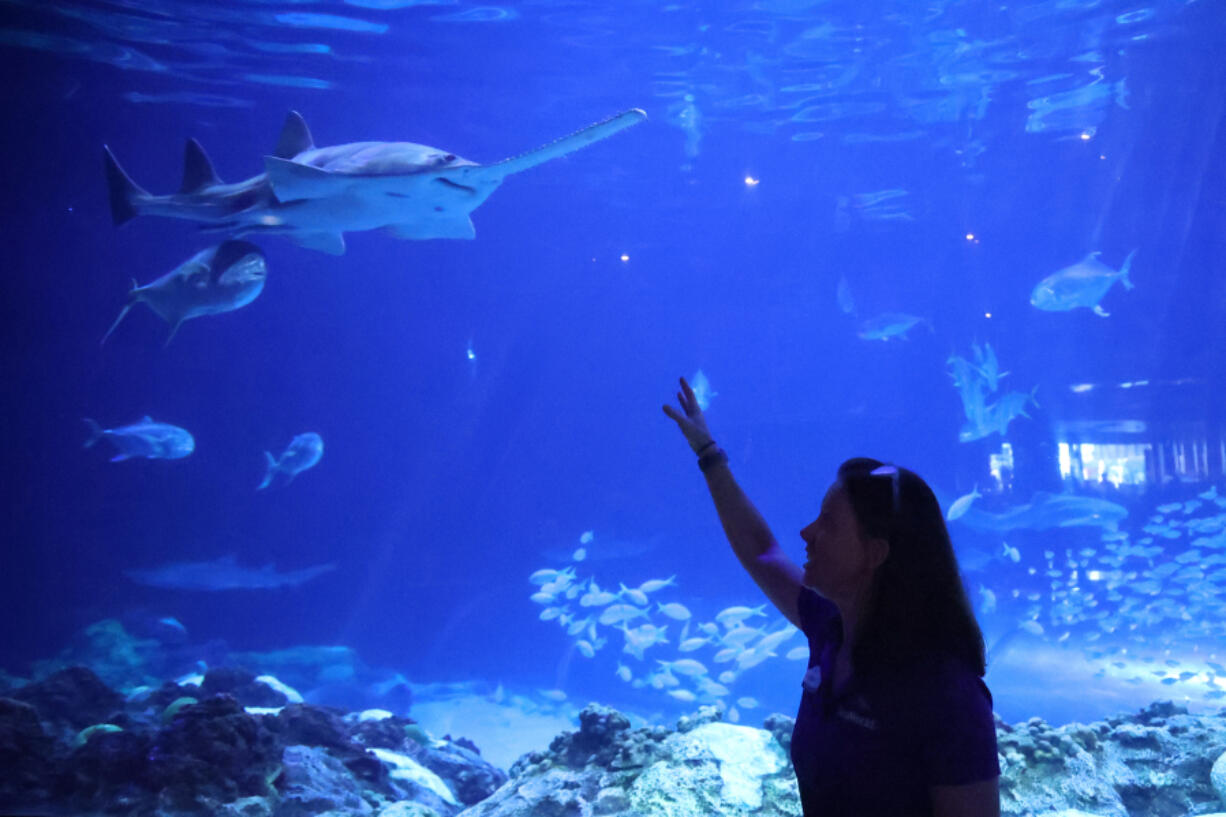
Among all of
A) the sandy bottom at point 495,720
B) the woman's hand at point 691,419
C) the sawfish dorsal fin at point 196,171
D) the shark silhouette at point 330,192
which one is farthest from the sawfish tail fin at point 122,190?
the sandy bottom at point 495,720

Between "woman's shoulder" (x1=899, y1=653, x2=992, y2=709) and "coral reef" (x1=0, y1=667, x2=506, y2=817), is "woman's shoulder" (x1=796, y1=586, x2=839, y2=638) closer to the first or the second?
"woman's shoulder" (x1=899, y1=653, x2=992, y2=709)

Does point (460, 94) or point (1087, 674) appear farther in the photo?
point (460, 94)

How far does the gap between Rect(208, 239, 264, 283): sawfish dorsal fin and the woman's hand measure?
607 cm

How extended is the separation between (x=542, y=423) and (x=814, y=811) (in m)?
23.7

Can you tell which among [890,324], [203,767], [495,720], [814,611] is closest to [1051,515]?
[890,324]

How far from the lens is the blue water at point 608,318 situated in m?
12.7

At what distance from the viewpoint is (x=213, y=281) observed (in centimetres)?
712

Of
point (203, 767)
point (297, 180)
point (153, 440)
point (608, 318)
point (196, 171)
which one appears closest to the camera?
point (203, 767)

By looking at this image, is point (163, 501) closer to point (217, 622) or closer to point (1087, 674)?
point (217, 622)

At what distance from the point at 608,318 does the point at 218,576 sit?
15764mm

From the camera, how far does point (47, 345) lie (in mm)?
15867

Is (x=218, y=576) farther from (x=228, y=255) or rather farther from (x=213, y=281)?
(x=228, y=255)

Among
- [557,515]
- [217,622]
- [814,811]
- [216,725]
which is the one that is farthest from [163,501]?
[814,811]

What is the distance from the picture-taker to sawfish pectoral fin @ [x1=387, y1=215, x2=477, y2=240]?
6.83m
